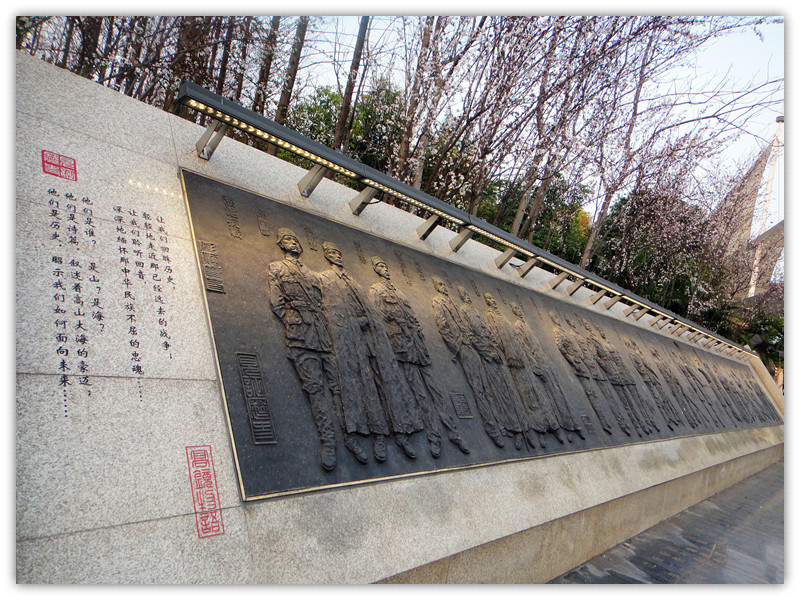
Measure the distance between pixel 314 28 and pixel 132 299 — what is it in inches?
350

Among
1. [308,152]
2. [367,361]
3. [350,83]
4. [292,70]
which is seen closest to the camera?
[367,361]

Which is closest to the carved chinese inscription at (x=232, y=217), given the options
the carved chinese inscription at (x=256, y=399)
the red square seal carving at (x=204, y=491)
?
the carved chinese inscription at (x=256, y=399)

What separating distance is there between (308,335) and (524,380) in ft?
11.6

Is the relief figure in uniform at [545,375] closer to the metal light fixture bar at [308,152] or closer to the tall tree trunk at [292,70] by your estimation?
the metal light fixture bar at [308,152]

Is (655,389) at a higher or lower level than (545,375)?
lower

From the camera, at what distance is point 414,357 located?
518 centimetres

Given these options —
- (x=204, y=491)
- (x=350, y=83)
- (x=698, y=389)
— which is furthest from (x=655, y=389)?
(x=204, y=491)

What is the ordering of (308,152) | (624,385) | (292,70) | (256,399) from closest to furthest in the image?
(256,399)
(308,152)
(624,385)
(292,70)

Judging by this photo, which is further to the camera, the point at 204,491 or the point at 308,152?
the point at 308,152

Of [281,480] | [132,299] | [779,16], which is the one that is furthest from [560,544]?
[779,16]

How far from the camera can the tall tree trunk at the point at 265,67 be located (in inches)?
396

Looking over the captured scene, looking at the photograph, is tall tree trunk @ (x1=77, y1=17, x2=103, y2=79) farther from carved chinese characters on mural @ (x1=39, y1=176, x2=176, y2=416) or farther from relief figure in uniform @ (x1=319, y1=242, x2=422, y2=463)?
relief figure in uniform @ (x1=319, y1=242, x2=422, y2=463)

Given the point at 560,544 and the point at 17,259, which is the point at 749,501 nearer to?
the point at 560,544

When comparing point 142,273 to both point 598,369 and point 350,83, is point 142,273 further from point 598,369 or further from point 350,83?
point 350,83
